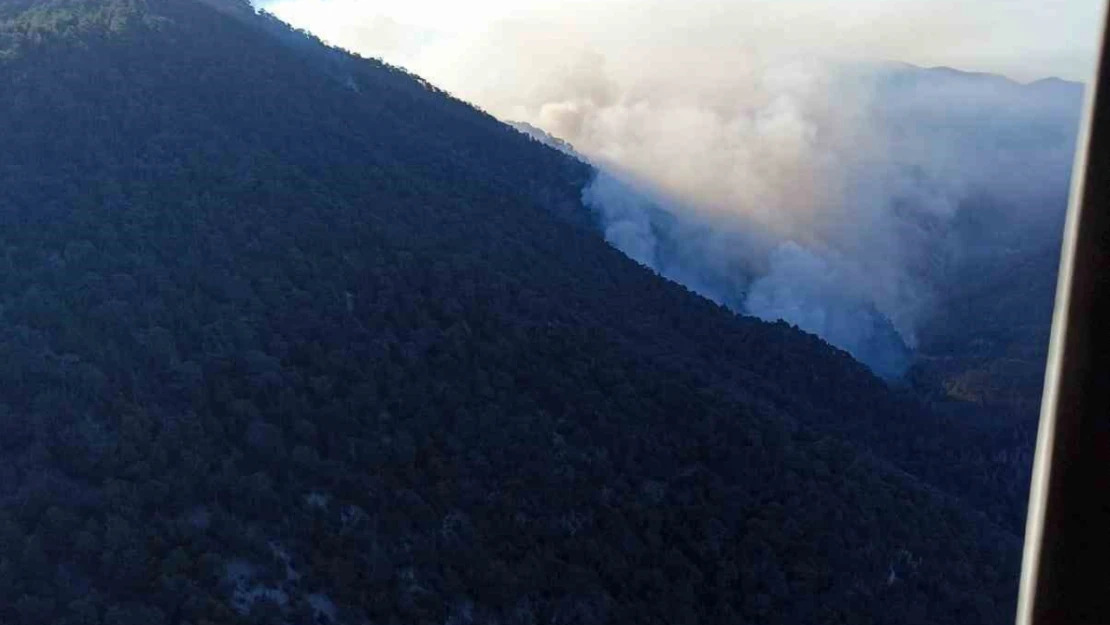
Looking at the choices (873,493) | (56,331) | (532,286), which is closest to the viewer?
(56,331)

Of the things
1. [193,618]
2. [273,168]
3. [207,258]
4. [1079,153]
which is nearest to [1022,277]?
[273,168]

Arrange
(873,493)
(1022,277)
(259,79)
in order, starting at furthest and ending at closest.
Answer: (1022,277)
(259,79)
(873,493)

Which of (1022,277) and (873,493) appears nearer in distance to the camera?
(873,493)

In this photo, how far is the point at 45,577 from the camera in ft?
49.8

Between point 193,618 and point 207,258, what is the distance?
9.78 metres

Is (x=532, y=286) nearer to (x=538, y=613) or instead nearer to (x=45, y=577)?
(x=538, y=613)

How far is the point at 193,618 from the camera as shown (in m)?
15.5

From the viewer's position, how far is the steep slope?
17359 mm

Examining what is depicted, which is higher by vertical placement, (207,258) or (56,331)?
(207,258)

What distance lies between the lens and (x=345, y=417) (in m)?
21.0

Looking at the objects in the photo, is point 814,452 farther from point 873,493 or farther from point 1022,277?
point 1022,277

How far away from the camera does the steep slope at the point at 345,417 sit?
57.0 feet

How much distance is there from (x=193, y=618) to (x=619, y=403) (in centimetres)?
1113

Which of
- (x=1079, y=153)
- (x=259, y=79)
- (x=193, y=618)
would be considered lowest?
(x=193, y=618)
